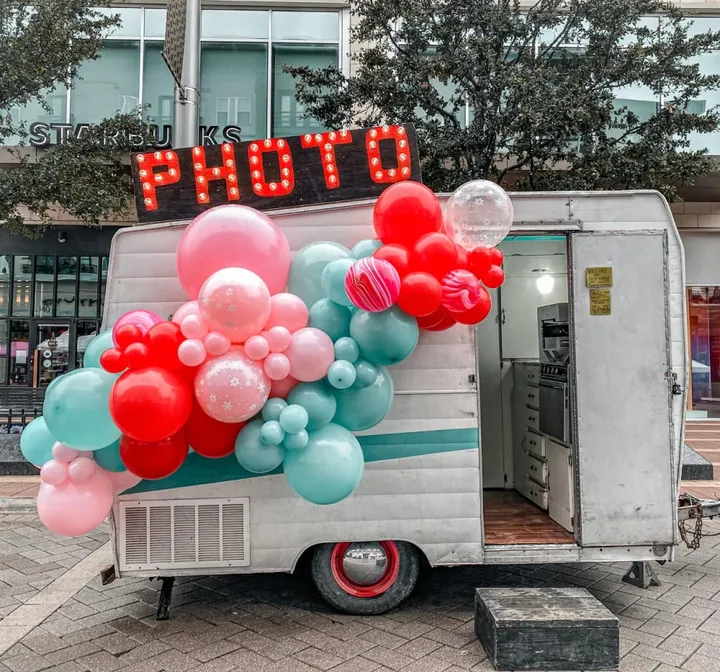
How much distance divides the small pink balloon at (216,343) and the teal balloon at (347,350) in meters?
0.61

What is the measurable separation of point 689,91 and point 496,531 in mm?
8135

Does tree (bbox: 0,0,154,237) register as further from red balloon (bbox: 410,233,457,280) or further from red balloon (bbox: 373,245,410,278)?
red balloon (bbox: 410,233,457,280)

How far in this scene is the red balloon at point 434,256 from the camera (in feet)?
11.3

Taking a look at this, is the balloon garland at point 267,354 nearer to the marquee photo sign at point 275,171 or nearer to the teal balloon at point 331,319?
the teal balloon at point 331,319

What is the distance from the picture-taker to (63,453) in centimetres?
352

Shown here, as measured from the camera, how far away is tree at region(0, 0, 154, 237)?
883 centimetres

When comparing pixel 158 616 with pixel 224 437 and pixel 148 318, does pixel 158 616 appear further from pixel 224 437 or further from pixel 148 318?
pixel 148 318

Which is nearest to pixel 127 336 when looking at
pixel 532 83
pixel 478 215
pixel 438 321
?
pixel 438 321

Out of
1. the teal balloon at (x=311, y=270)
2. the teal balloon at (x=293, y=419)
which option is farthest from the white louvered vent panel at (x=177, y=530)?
the teal balloon at (x=311, y=270)

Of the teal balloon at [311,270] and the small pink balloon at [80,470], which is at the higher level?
the teal balloon at [311,270]

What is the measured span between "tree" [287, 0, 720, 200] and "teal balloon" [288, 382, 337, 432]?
647cm

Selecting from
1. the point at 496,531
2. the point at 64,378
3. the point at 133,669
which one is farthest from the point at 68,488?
the point at 496,531

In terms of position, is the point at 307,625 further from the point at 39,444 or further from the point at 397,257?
the point at 397,257

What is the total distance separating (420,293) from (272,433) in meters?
1.09
